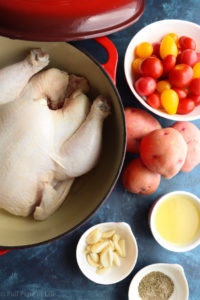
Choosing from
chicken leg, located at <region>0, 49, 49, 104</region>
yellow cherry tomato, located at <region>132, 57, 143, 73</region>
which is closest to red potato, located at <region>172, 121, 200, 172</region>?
yellow cherry tomato, located at <region>132, 57, 143, 73</region>

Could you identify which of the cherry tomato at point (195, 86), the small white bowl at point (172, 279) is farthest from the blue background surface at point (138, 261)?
the cherry tomato at point (195, 86)

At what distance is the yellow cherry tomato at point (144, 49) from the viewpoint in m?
1.13

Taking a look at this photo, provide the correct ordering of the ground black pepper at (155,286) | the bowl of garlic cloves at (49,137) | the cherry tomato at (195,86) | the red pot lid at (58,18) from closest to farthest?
the red pot lid at (58,18)
the bowl of garlic cloves at (49,137)
the cherry tomato at (195,86)
the ground black pepper at (155,286)

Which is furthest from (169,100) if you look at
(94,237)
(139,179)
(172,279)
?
(172,279)

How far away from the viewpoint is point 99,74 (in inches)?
39.8

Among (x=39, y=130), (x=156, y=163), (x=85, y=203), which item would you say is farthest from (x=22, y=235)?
(x=156, y=163)

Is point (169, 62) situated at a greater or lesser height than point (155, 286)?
greater

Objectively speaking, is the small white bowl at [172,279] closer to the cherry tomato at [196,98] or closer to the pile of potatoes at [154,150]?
the pile of potatoes at [154,150]

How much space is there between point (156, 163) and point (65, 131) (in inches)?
10.9

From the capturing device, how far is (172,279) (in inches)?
48.1

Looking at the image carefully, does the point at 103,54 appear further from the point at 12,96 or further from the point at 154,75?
the point at 12,96

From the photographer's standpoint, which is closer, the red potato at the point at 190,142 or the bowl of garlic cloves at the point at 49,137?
the bowl of garlic cloves at the point at 49,137

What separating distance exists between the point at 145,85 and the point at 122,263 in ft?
1.89

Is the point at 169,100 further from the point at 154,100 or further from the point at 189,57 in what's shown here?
the point at 189,57
